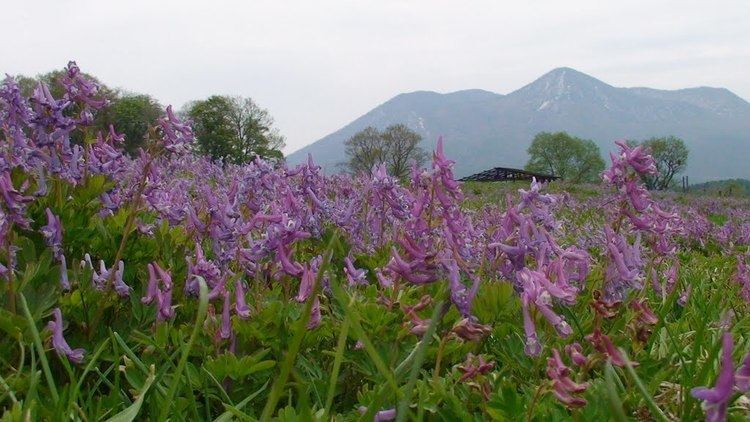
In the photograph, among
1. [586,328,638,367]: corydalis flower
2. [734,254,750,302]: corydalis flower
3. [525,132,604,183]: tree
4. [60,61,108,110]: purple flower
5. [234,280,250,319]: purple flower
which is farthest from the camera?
[525,132,604,183]: tree

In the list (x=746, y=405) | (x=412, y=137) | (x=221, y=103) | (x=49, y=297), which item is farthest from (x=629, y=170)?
(x=412, y=137)

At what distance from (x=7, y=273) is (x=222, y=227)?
0.85 metres

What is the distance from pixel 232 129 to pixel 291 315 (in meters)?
88.4

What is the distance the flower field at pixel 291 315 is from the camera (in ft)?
5.82

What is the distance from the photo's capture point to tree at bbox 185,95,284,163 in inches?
3039

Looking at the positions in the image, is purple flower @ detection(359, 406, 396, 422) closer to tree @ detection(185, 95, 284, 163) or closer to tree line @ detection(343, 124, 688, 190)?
tree @ detection(185, 95, 284, 163)

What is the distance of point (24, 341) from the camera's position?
2.15 metres

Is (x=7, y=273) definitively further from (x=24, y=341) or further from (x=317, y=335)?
(x=317, y=335)

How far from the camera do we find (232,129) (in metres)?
87.6

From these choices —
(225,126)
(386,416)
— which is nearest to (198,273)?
(386,416)

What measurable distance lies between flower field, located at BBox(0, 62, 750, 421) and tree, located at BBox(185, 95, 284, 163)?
62221 millimetres

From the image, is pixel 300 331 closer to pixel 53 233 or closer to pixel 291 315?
pixel 291 315

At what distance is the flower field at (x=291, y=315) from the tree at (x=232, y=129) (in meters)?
62.2

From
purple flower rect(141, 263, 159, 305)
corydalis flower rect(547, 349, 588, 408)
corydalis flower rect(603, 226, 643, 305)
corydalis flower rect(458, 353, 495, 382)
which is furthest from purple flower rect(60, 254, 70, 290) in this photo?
corydalis flower rect(603, 226, 643, 305)
